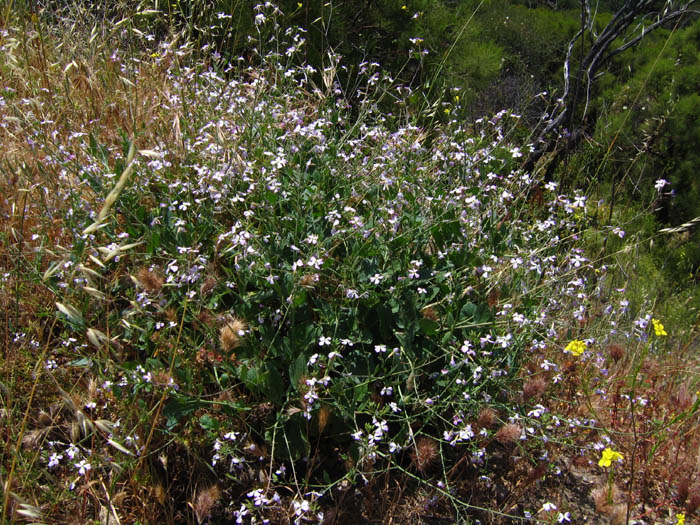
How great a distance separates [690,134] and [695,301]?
2.48 meters

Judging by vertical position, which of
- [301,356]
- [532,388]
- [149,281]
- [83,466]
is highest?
[532,388]

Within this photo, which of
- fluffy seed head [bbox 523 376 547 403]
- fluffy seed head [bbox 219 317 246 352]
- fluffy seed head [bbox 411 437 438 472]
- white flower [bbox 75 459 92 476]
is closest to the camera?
white flower [bbox 75 459 92 476]

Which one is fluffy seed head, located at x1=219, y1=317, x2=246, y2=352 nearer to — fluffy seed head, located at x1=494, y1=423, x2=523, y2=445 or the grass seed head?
the grass seed head

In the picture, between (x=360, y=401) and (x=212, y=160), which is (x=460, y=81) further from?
(x=360, y=401)

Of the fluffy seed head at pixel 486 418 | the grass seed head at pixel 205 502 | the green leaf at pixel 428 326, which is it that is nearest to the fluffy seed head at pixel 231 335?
the grass seed head at pixel 205 502

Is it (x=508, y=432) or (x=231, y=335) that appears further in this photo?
(x=508, y=432)

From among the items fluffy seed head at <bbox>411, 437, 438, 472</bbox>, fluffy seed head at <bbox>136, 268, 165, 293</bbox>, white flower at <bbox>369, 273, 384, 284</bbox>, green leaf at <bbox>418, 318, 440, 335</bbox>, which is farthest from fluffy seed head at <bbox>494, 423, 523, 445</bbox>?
fluffy seed head at <bbox>136, 268, 165, 293</bbox>

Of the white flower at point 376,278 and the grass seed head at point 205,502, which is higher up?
the white flower at point 376,278

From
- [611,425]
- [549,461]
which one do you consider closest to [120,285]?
[549,461]

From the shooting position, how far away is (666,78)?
7.18 m

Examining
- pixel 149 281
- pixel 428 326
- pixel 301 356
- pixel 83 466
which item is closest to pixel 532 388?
pixel 428 326

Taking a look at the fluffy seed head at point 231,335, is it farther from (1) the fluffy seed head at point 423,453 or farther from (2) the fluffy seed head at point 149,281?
(1) the fluffy seed head at point 423,453

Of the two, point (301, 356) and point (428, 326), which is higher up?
point (428, 326)

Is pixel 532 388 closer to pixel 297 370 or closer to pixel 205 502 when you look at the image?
pixel 297 370
